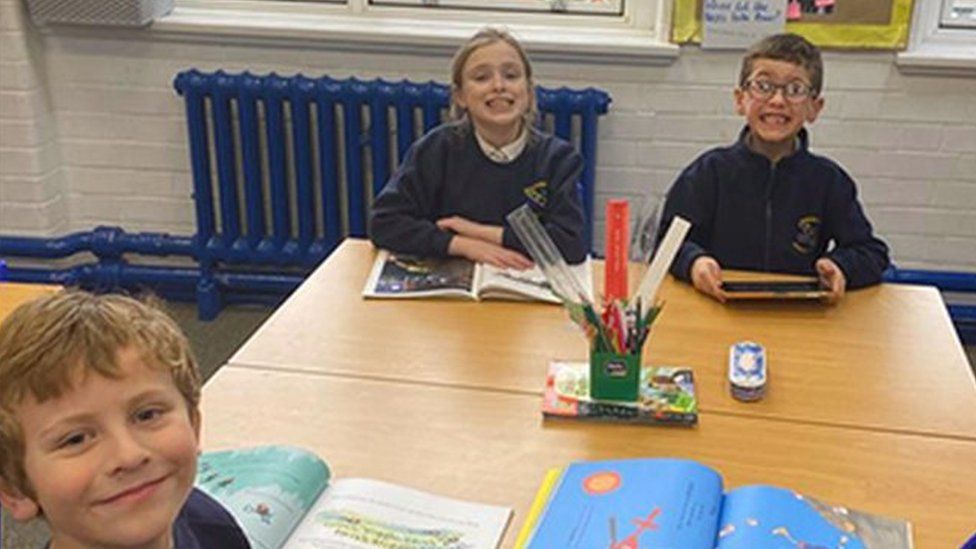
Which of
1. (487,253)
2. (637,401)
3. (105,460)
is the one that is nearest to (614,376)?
(637,401)

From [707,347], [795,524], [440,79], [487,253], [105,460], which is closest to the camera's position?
[105,460]

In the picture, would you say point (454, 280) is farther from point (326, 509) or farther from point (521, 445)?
point (326, 509)

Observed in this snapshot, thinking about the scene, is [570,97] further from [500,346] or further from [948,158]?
[500,346]

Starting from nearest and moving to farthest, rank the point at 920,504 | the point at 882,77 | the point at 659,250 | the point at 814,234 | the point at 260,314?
the point at 920,504 < the point at 659,250 < the point at 814,234 < the point at 882,77 < the point at 260,314

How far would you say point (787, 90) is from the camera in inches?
83.7

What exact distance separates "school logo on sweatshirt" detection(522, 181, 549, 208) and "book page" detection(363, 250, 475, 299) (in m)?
0.28

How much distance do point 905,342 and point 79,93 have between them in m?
2.53

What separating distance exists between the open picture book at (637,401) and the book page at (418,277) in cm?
37

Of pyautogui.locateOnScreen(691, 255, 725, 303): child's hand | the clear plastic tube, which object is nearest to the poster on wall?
pyautogui.locateOnScreen(691, 255, 725, 303): child's hand

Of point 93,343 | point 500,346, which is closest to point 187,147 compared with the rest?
point 500,346

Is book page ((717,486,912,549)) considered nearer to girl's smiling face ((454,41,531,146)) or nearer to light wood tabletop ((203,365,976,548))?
light wood tabletop ((203,365,976,548))

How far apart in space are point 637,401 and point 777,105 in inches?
33.9

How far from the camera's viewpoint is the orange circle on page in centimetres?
129

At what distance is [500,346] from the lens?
1.74 meters
